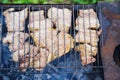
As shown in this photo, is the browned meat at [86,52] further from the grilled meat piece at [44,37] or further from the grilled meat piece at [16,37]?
the grilled meat piece at [16,37]

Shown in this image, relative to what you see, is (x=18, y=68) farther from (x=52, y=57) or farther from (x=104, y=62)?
(x=104, y=62)

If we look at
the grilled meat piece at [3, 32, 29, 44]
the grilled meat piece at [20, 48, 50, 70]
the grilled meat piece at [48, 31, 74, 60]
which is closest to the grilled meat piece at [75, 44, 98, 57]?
the grilled meat piece at [48, 31, 74, 60]

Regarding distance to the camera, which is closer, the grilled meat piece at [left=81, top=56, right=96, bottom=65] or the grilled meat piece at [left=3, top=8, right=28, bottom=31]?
the grilled meat piece at [left=81, top=56, right=96, bottom=65]

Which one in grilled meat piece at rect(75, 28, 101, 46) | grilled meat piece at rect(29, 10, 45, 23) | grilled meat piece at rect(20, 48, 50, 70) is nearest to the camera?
grilled meat piece at rect(20, 48, 50, 70)

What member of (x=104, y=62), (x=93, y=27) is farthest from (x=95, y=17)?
(x=104, y=62)

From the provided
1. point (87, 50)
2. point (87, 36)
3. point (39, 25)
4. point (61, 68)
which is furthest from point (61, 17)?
point (61, 68)

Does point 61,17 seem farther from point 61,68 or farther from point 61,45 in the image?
point 61,68

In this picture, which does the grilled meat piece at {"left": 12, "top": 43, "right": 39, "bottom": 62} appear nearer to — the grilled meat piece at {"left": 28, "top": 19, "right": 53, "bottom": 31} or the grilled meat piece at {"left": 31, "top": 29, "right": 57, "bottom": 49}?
the grilled meat piece at {"left": 31, "top": 29, "right": 57, "bottom": 49}
